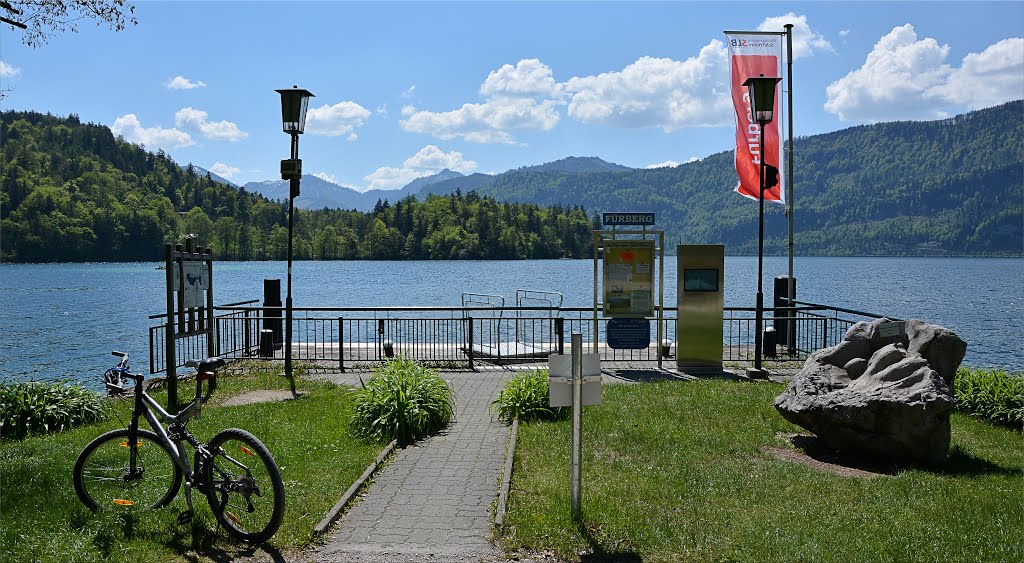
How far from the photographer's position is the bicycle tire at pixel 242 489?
5566 mm

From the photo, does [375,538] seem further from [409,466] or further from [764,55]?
[764,55]

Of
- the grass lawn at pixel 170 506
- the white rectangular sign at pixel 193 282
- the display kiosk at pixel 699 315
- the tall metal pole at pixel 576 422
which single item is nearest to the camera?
the grass lawn at pixel 170 506

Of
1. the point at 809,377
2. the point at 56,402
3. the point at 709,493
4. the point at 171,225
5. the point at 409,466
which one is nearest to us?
the point at 709,493

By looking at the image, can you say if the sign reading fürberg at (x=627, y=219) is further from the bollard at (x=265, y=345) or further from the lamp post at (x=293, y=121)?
the bollard at (x=265, y=345)

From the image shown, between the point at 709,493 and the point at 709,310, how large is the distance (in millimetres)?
8446

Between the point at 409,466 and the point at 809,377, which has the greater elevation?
the point at 809,377

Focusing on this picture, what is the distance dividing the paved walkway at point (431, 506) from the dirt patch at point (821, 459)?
3.14 meters

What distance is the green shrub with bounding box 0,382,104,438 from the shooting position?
10289mm

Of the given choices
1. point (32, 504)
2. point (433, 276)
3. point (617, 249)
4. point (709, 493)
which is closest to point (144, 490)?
point (32, 504)

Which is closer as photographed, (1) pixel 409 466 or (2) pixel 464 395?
(1) pixel 409 466

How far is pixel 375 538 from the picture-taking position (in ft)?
19.1

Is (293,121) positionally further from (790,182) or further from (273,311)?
(790,182)

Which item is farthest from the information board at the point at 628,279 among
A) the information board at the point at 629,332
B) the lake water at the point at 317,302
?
the lake water at the point at 317,302

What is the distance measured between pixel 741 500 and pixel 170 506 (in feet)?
15.6
